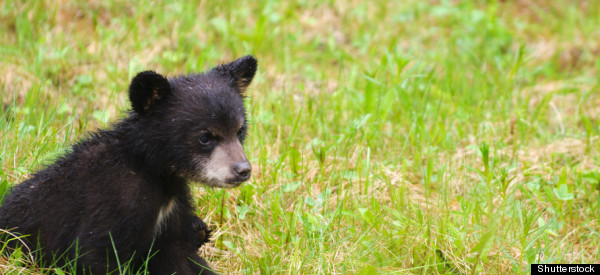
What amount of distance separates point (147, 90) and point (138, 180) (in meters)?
0.54

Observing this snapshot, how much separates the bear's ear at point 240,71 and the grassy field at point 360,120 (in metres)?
0.74

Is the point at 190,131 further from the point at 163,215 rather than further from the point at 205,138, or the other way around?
the point at 163,215

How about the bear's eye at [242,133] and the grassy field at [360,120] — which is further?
the grassy field at [360,120]

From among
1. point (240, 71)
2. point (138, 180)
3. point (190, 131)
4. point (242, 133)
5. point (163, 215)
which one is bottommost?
point (163, 215)

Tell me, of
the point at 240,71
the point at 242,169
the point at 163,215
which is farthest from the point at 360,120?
the point at 163,215

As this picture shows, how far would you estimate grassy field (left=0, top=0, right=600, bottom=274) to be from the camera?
431cm

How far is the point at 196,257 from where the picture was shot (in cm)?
418

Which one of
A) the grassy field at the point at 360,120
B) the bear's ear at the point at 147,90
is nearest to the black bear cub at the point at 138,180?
the bear's ear at the point at 147,90

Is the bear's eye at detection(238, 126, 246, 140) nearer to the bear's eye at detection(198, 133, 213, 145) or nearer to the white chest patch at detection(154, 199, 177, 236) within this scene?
the bear's eye at detection(198, 133, 213, 145)

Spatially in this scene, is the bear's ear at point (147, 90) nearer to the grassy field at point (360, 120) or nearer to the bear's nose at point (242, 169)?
the grassy field at point (360, 120)

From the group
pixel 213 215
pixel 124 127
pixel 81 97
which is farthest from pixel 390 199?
pixel 81 97

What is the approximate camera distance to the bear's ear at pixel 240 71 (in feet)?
14.4

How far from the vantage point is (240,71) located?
14.5 feet

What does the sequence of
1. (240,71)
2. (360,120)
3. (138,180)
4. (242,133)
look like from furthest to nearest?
(360,120), (240,71), (242,133), (138,180)
